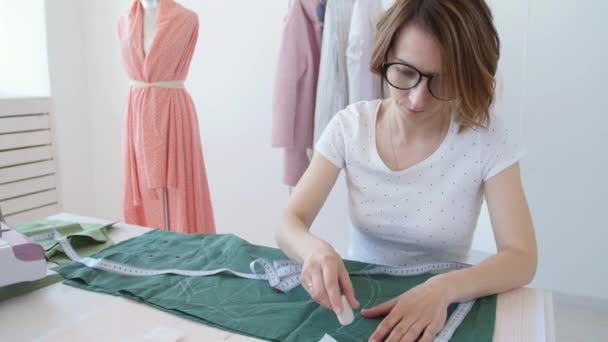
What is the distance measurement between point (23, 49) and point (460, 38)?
8.38 ft

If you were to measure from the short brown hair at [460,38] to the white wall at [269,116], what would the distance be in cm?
135

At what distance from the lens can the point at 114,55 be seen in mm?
2898

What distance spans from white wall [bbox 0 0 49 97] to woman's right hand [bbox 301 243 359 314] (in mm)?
2416

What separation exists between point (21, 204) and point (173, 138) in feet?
4.01

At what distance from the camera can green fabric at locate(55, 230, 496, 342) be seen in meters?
0.75

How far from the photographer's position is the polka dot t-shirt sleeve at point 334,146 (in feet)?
3.70

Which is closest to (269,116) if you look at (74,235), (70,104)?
(70,104)

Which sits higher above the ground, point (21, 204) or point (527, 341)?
point (527, 341)

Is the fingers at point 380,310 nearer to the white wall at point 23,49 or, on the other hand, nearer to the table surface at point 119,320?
the table surface at point 119,320

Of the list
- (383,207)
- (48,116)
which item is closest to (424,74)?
(383,207)

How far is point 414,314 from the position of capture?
2.44ft

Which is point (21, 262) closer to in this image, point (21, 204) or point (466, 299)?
point (466, 299)

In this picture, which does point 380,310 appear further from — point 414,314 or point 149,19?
point 149,19

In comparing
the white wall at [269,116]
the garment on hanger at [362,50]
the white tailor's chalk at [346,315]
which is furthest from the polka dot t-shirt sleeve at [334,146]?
the white wall at [269,116]
